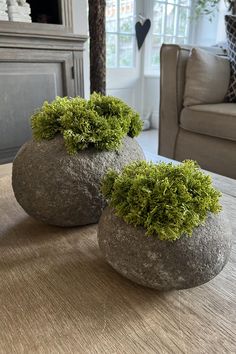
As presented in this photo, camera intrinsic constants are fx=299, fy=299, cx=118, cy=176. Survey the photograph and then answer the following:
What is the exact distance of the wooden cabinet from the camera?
4.77ft

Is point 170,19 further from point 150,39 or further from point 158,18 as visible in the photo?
point 150,39

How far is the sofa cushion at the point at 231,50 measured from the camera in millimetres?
1543

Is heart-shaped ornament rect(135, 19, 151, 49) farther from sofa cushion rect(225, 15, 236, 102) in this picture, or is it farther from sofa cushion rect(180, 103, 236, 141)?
sofa cushion rect(180, 103, 236, 141)

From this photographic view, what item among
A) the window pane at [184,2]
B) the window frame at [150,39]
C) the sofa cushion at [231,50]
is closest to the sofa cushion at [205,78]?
the sofa cushion at [231,50]

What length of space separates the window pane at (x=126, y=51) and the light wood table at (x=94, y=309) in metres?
2.57

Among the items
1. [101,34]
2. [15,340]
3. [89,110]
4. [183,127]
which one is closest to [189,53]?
[183,127]

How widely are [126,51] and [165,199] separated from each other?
2692 mm

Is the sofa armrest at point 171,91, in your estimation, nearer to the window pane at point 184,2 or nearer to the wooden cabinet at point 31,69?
the wooden cabinet at point 31,69

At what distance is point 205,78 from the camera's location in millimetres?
1515

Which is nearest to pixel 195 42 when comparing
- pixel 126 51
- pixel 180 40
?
pixel 180 40

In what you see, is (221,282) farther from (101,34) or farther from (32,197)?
(101,34)

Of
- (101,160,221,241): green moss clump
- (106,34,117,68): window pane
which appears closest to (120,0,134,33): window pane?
(106,34,117,68): window pane

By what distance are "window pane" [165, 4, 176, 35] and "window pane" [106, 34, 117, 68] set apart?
0.60 metres

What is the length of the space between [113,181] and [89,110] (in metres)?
0.17
